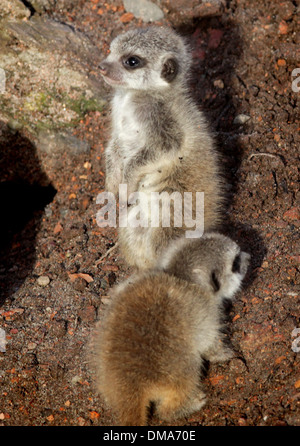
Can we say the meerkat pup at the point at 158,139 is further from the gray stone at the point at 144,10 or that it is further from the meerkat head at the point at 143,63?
the gray stone at the point at 144,10

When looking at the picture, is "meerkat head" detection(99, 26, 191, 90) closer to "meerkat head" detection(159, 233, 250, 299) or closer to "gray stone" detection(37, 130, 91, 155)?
"gray stone" detection(37, 130, 91, 155)

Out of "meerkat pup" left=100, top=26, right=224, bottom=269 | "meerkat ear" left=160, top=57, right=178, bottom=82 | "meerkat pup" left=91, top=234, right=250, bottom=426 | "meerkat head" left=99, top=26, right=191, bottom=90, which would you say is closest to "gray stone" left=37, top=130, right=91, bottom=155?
"meerkat pup" left=100, top=26, right=224, bottom=269

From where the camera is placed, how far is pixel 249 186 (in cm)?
477

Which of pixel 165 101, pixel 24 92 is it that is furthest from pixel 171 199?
pixel 24 92

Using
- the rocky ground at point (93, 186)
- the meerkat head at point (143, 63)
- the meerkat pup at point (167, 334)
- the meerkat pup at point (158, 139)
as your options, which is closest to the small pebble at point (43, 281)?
the rocky ground at point (93, 186)

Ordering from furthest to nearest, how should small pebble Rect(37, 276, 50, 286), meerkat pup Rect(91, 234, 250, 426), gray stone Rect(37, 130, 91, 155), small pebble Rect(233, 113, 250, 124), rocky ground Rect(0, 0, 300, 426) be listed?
gray stone Rect(37, 130, 91, 155), small pebble Rect(233, 113, 250, 124), small pebble Rect(37, 276, 50, 286), rocky ground Rect(0, 0, 300, 426), meerkat pup Rect(91, 234, 250, 426)

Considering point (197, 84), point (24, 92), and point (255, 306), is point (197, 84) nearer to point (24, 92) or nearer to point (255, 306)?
point (24, 92)

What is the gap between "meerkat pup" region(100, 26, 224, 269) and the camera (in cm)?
428

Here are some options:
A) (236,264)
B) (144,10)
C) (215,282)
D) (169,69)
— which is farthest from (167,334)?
(144,10)

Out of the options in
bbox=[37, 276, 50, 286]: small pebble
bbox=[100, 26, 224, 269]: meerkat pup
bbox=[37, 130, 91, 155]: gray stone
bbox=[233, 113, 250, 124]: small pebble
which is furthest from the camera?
bbox=[37, 130, 91, 155]: gray stone

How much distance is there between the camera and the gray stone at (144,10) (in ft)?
18.3

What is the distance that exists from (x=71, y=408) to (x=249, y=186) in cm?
240

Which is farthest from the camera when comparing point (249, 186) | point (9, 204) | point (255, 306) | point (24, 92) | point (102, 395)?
point (9, 204)

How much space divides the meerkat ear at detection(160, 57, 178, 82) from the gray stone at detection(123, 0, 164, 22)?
4.94ft
